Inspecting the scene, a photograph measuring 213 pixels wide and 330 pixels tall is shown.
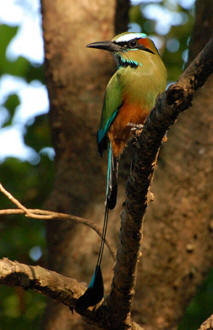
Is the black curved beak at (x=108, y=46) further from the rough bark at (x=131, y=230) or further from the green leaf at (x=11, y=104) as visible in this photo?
the rough bark at (x=131, y=230)

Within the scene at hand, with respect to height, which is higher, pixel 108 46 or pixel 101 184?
pixel 108 46

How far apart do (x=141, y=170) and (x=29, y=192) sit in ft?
10.6

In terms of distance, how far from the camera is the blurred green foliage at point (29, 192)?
14.4 feet

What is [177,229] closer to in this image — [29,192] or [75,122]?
[75,122]

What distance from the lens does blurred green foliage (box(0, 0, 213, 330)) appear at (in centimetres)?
439

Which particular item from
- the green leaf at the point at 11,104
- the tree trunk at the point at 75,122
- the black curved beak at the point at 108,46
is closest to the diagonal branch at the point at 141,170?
the tree trunk at the point at 75,122

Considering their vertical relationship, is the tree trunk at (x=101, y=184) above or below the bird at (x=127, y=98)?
below

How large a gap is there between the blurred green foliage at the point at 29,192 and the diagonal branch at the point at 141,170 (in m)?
2.14

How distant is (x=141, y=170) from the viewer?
1958 millimetres

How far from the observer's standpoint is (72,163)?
4.04 meters

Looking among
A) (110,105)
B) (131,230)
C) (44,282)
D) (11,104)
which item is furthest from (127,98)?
(11,104)

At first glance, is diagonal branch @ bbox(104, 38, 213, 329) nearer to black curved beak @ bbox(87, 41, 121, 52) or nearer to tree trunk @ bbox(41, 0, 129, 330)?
tree trunk @ bbox(41, 0, 129, 330)

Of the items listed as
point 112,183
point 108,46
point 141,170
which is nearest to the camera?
point 141,170

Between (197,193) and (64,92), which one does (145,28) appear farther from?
(197,193)
